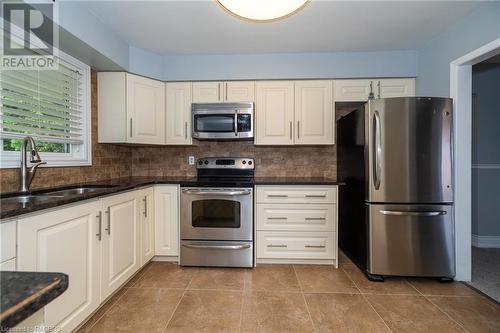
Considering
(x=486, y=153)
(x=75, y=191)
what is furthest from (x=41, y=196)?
(x=486, y=153)

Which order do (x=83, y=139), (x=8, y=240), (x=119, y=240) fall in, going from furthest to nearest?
(x=83, y=139) < (x=119, y=240) < (x=8, y=240)

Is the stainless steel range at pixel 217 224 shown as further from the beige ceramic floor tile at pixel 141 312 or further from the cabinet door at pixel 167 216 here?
the beige ceramic floor tile at pixel 141 312

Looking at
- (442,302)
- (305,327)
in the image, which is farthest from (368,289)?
(305,327)

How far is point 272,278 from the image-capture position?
2283 millimetres

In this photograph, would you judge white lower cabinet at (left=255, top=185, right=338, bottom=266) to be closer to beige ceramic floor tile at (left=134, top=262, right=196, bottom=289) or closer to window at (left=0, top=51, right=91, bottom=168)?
beige ceramic floor tile at (left=134, top=262, right=196, bottom=289)

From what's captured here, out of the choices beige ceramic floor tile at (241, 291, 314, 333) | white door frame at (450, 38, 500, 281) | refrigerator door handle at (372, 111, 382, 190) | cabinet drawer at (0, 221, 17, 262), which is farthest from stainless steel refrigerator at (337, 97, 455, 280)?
cabinet drawer at (0, 221, 17, 262)

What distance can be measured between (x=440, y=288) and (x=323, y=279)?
100 cm

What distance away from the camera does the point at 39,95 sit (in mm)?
1910

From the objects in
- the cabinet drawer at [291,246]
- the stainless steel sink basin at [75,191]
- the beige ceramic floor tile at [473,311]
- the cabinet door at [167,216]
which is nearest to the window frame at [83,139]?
the stainless steel sink basin at [75,191]

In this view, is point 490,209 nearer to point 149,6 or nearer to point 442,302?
point 442,302

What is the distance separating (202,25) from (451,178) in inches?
104

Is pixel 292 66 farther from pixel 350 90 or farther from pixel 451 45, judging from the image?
pixel 451 45

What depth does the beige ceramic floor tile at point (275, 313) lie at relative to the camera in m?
1.62

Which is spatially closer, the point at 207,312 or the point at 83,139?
the point at 207,312
